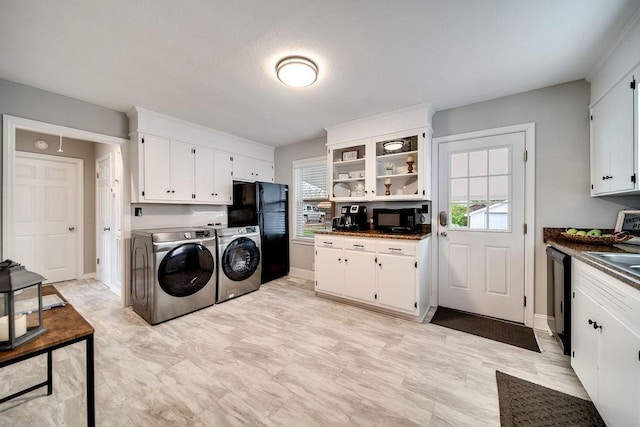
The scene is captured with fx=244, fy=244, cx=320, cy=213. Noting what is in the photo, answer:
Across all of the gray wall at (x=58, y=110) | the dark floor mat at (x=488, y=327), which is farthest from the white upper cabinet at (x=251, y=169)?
the dark floor mat at (x=488, y=327)

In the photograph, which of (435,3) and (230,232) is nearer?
Answer: (435,3)

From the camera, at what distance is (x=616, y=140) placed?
185cm

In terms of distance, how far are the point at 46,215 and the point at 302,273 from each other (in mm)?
4119

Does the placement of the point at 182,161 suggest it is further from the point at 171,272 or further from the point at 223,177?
the point at 171,272

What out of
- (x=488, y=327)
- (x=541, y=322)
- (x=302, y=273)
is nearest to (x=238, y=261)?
(x=302, y=273)

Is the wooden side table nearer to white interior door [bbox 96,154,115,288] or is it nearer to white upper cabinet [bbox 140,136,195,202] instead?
white upper cabinet [bbox 140,136,195,202]

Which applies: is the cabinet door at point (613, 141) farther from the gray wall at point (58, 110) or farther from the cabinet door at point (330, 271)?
the gray wall at point (58, 110)

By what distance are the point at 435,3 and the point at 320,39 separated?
741 mm

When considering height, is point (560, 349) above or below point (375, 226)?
below

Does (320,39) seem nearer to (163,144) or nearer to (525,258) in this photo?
(163,144)

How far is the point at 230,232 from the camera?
10.7ft

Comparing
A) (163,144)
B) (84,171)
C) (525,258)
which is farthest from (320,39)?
(84,171)

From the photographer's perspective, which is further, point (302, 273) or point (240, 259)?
point (302, 273)

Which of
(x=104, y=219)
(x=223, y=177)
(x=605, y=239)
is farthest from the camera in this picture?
(x=104, y=219)
